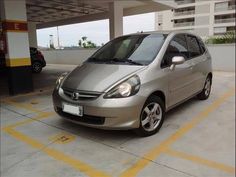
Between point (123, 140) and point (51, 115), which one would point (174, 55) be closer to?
point (123, 140)

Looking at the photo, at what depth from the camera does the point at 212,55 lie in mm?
11609

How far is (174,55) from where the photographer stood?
4.18 m

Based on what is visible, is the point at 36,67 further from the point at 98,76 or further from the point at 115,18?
the point at 98,76

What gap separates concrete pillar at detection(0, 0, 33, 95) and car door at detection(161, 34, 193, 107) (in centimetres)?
427

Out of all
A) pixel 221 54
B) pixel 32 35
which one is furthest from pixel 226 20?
pixel 221 54

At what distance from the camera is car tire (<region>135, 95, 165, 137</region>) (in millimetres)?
→ 3492

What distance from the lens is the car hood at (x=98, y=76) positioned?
340 cm

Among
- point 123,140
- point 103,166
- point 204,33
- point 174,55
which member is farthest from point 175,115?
point 204,33

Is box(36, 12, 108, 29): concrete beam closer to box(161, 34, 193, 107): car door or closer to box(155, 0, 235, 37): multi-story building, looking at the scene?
box(161, 34, 193, 107): car door

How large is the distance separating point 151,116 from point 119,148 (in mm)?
691

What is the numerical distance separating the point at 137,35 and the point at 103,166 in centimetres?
258

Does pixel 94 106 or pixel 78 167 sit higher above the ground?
pixel 94 106

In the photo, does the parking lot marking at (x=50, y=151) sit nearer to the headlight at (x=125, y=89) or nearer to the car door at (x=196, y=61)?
the headlight at (x=125, y=89)

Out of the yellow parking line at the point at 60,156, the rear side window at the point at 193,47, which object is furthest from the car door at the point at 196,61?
the yellow parking line at the point at 60,156
